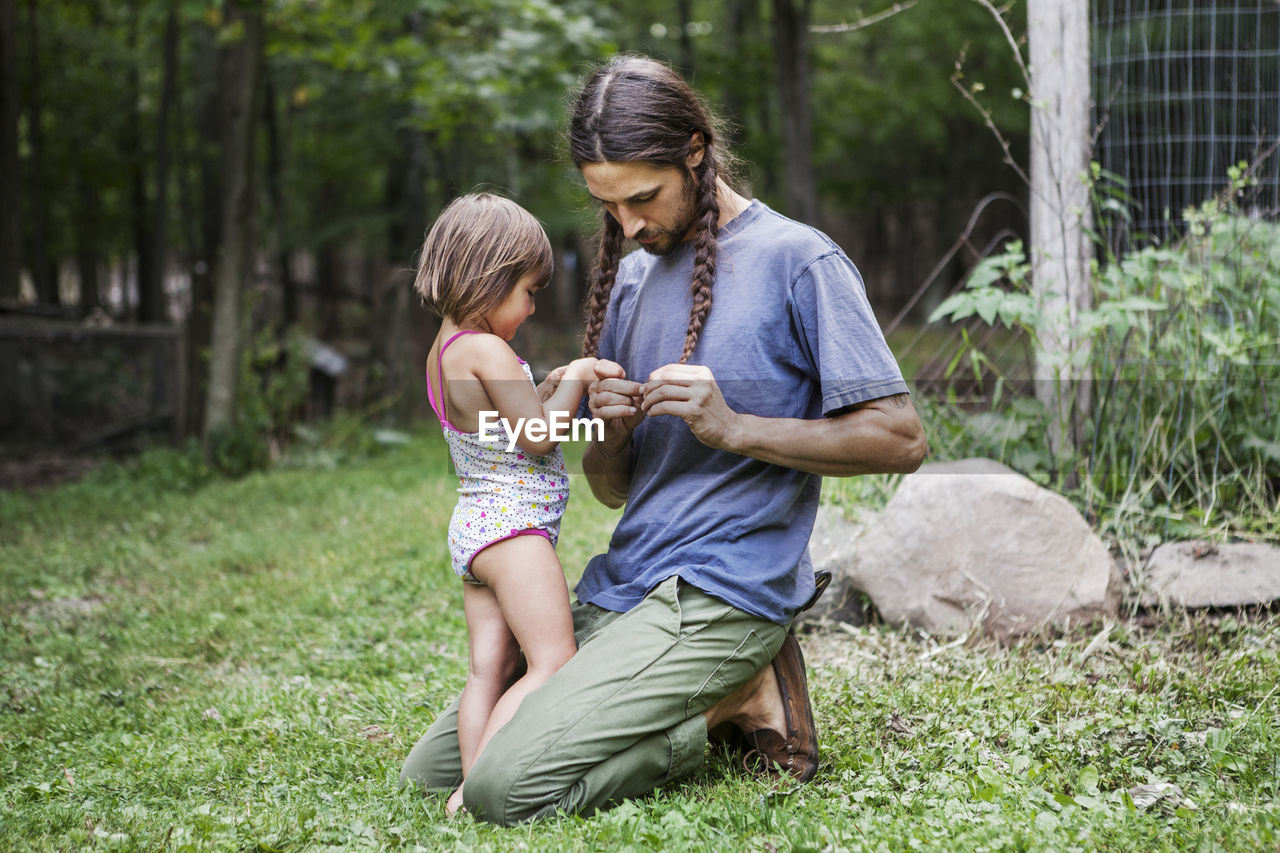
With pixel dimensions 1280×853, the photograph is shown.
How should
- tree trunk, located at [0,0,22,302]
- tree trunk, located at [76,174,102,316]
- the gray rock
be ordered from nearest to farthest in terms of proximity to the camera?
the gray rock
tree trunk, located at [0,0,22,302]
tree trunk, located at [76,174,102,316]

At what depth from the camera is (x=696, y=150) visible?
2.52 metres

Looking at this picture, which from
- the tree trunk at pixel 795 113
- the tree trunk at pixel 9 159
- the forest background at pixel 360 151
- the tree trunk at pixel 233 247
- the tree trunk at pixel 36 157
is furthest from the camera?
the tree trunk at pixel 36 157

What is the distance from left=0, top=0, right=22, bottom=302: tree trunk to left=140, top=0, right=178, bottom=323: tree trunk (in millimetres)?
1580

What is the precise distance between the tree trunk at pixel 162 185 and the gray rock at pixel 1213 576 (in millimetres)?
10255

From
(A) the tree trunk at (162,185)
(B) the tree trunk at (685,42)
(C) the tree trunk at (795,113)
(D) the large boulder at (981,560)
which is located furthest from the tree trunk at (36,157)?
(D) the large boulder at (981,560)

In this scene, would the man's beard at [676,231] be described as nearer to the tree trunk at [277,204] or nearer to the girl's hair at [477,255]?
the girl's hair at [477,255]

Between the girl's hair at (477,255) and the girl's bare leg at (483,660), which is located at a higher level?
the girl's hair at (477,255)

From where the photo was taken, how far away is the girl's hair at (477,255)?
100 inches

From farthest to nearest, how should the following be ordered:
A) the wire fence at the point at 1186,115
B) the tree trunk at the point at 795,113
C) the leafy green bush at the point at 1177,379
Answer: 1. the tree trunk at the point at 795,113
2. the wire fence at the point at 1186,115
3. the leafy green bush at the point at 1177,379

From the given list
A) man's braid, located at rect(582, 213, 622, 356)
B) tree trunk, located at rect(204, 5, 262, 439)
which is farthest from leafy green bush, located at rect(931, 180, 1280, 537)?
tree trunk, located at rect(204, 5, 262, 439)

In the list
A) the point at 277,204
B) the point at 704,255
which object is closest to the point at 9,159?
the point at 277,204

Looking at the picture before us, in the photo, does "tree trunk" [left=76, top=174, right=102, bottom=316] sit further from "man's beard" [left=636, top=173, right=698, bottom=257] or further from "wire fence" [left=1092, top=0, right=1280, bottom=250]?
"man's beard" [left=636, top=173, right=698, bottom=257]

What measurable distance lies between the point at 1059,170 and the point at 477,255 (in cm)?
301

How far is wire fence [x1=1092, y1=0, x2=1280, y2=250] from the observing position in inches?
187
